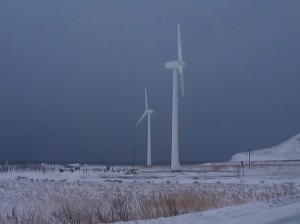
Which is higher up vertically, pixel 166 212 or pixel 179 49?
pixel 179 49

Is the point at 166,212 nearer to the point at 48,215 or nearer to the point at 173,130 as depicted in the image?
the point at 48,215

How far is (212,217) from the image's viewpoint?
18156mm

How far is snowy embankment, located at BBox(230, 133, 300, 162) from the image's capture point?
17038 cm

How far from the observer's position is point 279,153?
580 feet

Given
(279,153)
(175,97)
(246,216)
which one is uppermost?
(175,97)

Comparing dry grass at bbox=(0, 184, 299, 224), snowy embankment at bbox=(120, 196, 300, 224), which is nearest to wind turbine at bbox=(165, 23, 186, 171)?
dry grass at bbox=(0, 184, 299, 224)

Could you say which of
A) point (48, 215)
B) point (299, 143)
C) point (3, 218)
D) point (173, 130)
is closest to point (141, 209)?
point (48, 215)

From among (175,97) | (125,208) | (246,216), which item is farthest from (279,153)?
(246,216)

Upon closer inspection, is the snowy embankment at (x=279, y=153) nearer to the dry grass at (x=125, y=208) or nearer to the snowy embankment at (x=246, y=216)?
the dry grass at (x=125, y=208)

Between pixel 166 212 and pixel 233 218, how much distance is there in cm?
456

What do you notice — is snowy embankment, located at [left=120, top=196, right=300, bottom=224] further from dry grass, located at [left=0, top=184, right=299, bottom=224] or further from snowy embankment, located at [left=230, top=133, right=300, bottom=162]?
snowy embankment, located at [left=230, top=133, right=300, bottom=162]

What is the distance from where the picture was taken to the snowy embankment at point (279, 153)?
17038 centimetres

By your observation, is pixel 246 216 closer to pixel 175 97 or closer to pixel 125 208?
pixel 125 208

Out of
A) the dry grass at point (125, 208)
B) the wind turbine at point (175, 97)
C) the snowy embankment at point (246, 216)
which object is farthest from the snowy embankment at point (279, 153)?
the snowy embankment at point (246, 216)
